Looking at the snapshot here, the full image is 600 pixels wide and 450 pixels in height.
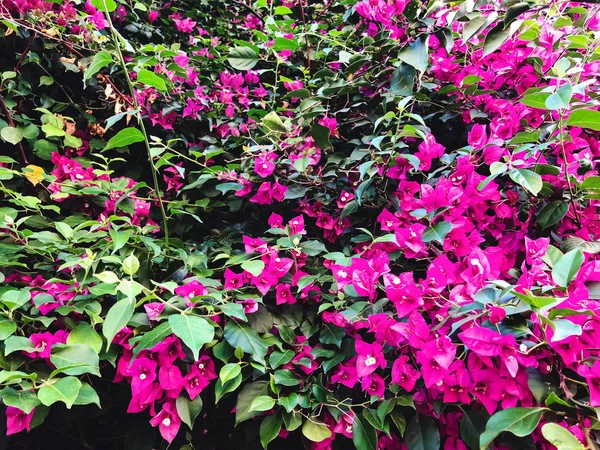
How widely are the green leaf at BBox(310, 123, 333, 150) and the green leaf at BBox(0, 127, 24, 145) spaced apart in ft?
3.51

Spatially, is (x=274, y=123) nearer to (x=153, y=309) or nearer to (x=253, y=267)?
(x=253, y=267)

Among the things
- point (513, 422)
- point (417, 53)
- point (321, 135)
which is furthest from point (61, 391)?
point (417, 53)

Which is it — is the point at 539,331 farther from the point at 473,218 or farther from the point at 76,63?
the point at 76,63

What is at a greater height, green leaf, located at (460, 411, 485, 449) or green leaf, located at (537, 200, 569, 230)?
green leaf, located at (537, 200, 569, 230)

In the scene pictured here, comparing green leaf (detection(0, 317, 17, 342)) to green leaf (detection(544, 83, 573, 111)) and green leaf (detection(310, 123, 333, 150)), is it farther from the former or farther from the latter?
green leaf (detection(544, 83, 573, 111))

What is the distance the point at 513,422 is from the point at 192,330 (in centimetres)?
55

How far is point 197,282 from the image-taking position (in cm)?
86

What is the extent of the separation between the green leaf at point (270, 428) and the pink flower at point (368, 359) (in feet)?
0.67

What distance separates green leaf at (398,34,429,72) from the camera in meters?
0.98

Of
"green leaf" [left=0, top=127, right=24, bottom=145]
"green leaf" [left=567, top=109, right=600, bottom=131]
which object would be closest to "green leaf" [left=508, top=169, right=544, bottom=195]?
"green leaf" [left=567, top=109, right=600, bottom=131]

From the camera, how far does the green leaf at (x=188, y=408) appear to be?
752 mm

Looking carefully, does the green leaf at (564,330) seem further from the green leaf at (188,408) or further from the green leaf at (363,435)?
the green leaf at (188,408)

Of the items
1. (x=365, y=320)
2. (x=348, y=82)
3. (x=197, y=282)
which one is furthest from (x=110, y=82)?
(x=365, y=320)

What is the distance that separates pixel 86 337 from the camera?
800mm
